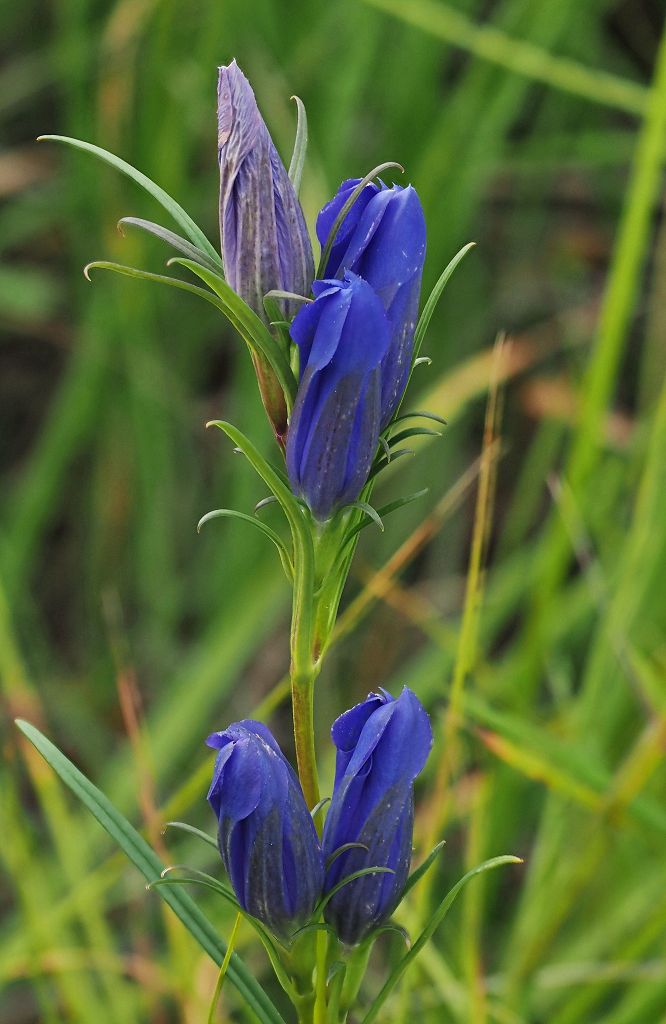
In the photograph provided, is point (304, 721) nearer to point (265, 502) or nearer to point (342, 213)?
point (265, 502)

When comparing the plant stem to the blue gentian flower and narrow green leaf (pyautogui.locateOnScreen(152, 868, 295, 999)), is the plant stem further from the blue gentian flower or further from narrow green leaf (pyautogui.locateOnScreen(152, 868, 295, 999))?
the blue gentian flower

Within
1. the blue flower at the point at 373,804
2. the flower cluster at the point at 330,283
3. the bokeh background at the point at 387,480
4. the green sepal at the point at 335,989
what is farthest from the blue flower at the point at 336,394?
the bokeh background at the point at 387,480

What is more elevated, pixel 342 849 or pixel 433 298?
pixel 433 298

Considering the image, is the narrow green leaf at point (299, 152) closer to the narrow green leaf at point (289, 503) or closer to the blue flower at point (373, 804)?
the narrow green leaf at point (289, 503)

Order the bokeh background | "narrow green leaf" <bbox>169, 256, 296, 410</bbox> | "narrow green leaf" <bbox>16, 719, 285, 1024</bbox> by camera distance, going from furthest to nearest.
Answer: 1. the bokeh background
2. "narrow green leaf" <bbox>16, 719, 285, 1024</bbox>
3. "narrow green leaf" <bbox>169, 256, 296, 410</bbox>

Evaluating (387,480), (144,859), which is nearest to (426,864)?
(144,859)

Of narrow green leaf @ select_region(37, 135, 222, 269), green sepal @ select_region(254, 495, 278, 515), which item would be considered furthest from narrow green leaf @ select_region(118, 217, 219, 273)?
green sepal @ select_region(254, 495, 278, 515)
